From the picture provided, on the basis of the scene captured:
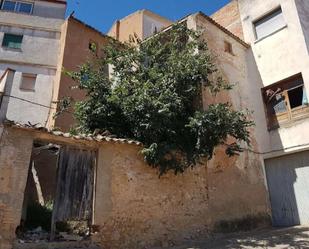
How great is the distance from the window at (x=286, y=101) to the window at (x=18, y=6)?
14.7 m

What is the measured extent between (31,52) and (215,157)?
12.4 metres

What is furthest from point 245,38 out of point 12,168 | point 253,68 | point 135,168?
point 12,168

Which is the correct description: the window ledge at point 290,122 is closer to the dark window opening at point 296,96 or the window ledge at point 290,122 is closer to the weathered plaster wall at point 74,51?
the dark window opening at point 296,96

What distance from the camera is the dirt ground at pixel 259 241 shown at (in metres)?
8.62

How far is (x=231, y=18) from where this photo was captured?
1670cm

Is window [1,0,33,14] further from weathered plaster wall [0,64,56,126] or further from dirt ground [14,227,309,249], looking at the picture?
dirt ground [14,227,309,249]

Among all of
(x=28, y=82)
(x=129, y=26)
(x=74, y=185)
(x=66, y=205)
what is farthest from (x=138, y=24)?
(x=66, y=205)

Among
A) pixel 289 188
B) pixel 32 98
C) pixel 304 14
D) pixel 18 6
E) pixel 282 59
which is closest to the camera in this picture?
pixel 289 188

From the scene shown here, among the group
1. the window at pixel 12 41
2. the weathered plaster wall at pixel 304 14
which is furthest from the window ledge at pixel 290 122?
the window at pixel 12 41

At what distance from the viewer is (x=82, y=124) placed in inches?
413

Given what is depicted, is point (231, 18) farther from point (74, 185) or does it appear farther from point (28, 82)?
point (74, 185)

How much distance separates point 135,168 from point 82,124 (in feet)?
8.40

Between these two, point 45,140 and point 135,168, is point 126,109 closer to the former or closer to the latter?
point 135,168

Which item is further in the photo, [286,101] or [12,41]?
[12,41]
